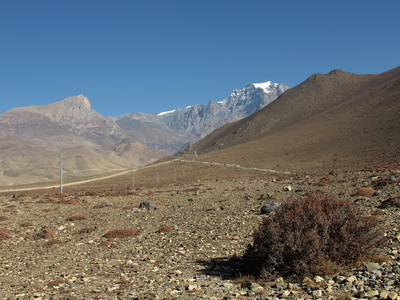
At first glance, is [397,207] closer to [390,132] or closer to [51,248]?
[51,248]

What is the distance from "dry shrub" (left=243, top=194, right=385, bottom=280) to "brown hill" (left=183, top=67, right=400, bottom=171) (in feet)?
182

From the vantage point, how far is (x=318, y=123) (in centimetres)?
13138

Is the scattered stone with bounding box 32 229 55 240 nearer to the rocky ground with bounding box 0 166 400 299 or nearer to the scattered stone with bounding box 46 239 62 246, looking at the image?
the rocky ground with bounding box 0 166 400 299

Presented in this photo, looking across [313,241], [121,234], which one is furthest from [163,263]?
[121,234]

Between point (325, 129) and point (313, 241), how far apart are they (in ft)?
384

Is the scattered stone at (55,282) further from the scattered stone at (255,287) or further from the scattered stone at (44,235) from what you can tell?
the scattered stone at (44,235)

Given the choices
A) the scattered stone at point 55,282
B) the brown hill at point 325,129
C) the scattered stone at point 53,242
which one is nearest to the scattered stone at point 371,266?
the scattered stone at point 55,282

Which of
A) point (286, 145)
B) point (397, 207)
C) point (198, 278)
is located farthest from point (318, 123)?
point (198, 278)

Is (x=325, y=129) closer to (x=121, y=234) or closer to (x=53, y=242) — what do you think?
(x=121, y=234)

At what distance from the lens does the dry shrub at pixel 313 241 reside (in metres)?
8.15

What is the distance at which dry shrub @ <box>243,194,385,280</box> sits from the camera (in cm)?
815

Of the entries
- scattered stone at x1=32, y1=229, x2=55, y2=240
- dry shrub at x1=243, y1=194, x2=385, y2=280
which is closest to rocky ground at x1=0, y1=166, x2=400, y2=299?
scattered stone at x1=32, y1=229, x2=55, y2=240

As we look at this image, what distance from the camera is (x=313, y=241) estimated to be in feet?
26.7

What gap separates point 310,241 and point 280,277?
1055 mm
